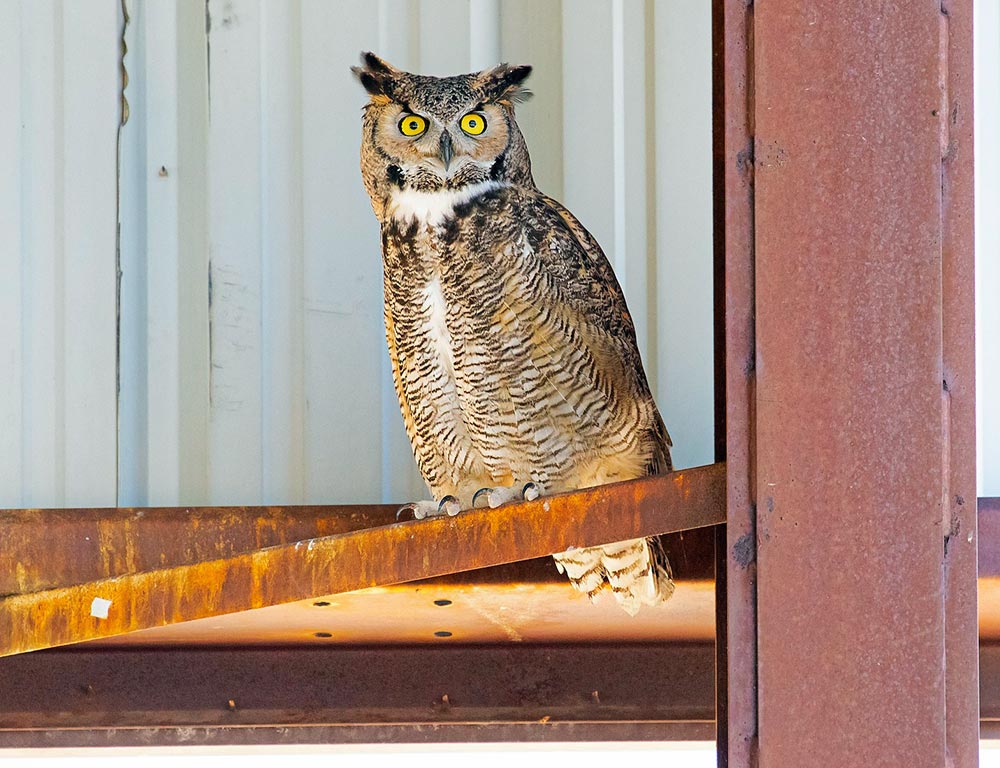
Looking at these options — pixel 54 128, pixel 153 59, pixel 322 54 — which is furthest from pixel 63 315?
pixel 322 54

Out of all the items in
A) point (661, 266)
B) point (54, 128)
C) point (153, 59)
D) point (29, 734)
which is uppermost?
point (153, 59)

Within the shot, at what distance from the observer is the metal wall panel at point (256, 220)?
340cm

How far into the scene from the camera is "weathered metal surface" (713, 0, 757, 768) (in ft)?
5.20

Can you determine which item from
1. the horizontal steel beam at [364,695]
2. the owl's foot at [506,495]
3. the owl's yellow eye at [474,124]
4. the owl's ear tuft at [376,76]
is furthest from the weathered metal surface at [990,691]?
the owl's ear tuft at [376,76]

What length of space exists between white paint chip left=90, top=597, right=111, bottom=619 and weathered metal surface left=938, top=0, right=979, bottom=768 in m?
1.52

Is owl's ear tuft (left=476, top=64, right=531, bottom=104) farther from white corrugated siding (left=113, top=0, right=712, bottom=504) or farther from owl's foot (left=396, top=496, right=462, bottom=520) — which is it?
owl's foot (left=396, top=496, right=462, bottom=520)

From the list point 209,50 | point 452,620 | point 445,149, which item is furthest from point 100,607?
point 209,50

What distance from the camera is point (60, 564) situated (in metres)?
2.82

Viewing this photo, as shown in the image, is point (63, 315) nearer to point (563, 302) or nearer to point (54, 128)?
point (54, 128)

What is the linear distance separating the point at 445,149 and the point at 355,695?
1543mm

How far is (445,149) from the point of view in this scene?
2887 mm

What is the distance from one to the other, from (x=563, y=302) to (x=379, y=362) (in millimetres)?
898

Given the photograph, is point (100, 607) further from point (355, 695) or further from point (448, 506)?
point (355, 695)

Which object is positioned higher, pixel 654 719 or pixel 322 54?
pixel 322 54
